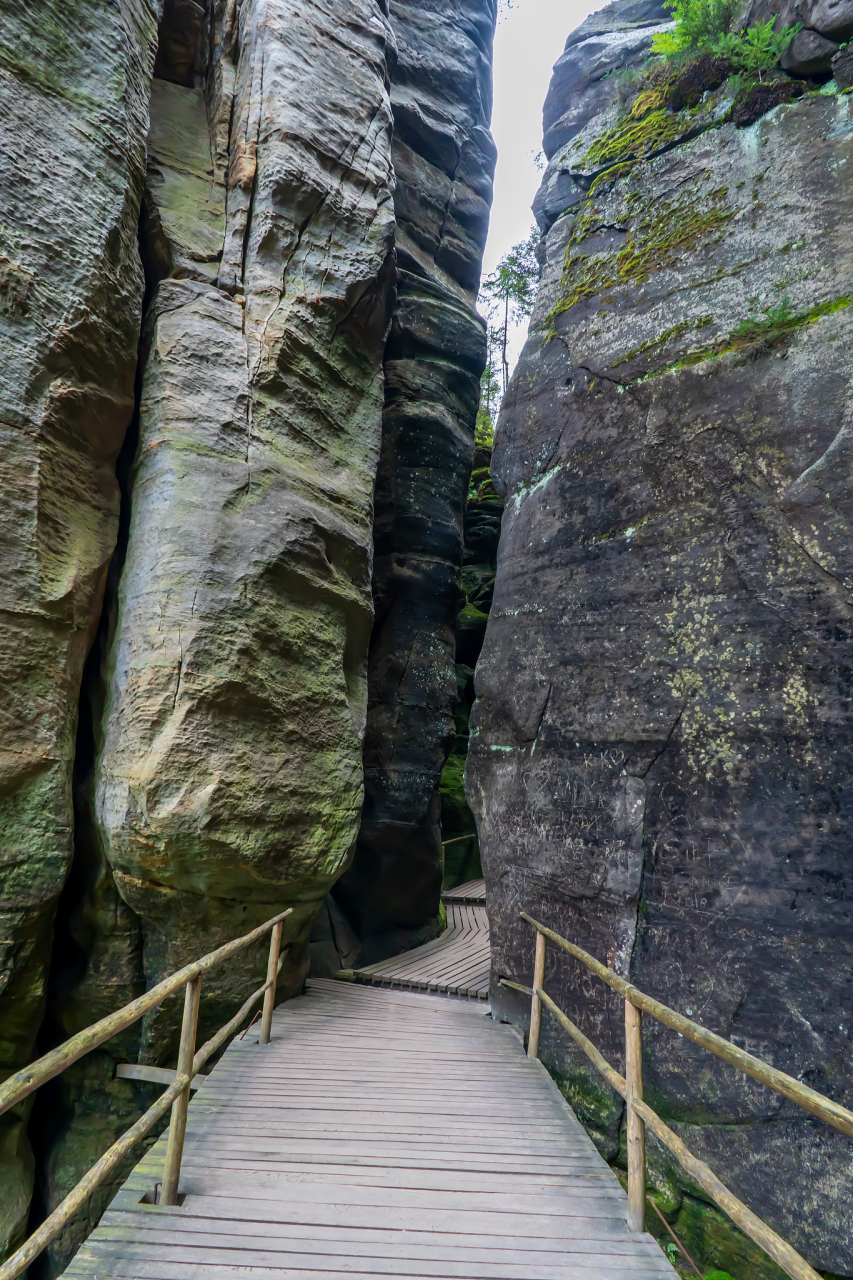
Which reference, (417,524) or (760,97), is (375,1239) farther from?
(417,524)

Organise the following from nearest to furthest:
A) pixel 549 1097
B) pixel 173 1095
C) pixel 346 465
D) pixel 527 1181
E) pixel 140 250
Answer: pixel 173 1095 < pixel 527 1181 < pixel 549 1097 < pixel 140 250 < pixel 346 465

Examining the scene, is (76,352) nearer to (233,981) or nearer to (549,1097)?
(233,981)

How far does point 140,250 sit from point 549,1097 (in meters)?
7.46

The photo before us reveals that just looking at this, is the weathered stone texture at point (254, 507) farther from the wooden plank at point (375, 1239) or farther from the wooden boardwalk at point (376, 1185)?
the wooden plank at point (375, 1239)

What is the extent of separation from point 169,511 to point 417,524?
4392mm

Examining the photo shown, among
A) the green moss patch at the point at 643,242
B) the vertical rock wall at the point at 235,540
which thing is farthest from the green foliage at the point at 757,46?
the vertical rock wall at the point at 235,540

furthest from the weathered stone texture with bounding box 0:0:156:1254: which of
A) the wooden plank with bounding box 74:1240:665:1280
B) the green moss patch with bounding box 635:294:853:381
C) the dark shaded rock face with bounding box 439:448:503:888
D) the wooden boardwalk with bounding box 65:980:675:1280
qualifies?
the dark shaded rock face with bounding box 439:448:503:888

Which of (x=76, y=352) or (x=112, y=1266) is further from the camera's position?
(x=76, y=352)

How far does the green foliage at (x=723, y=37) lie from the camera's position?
16.8 feet

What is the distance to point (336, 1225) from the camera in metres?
2.40

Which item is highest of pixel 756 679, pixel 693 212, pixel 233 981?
pixel 693 212

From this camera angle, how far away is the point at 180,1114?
8.54 ft

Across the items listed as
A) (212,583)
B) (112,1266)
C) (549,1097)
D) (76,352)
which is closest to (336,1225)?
(112,1266)

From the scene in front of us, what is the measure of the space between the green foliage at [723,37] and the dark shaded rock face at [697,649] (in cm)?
25
